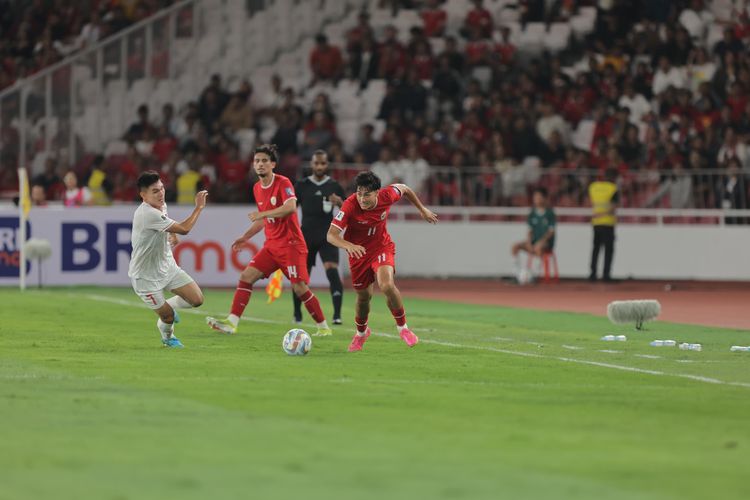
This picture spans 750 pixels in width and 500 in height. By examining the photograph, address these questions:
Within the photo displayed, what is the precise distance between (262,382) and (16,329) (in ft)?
21.1

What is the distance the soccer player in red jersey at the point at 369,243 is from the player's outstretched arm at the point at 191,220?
1.36 metres

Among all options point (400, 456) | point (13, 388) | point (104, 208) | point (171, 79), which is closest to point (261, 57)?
point (171, 79)

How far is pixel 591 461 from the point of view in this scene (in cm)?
853

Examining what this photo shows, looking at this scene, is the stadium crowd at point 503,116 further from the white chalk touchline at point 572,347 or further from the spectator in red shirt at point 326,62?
the white chalk touchline at point 572,347

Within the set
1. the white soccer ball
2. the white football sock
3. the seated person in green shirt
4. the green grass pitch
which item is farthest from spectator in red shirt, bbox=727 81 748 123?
the white football sock

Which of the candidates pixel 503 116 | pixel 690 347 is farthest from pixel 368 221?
pixel 503 116

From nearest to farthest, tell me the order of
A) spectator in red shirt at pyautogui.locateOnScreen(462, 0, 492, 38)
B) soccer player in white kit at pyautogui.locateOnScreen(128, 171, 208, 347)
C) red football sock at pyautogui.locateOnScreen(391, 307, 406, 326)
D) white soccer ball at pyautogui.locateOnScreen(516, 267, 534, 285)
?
soccer player in white kit at pyautogui.locateOnScreen(128, 171, 208, 347) < red football sock at pyautogui.locateOnScreen(391, 307, 406, 326) < white soccer ball at pyautogui.locateOnScreen(516, 267, 534, 285) < spectator in red shirt at pyautogui.locateOnScreen(462, 0, 492, 38)

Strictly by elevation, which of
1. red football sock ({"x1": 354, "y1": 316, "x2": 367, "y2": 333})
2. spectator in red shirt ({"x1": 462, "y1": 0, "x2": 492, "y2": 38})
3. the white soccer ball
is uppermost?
spectator in red shirt ({"x1": 462, "y1": 0, "x2": 492, "y2": 38})

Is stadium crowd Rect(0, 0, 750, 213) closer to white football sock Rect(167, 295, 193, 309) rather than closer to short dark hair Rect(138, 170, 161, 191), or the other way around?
white football sock Rect(167, 295, 193, 309)

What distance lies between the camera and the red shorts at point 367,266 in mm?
15547

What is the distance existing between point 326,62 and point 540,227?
7753 mm

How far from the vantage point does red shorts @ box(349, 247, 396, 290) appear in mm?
15547

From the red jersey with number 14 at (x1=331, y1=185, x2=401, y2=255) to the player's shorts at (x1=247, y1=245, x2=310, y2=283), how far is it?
169 centimetres

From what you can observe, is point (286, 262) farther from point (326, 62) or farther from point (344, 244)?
point (326, 62)
